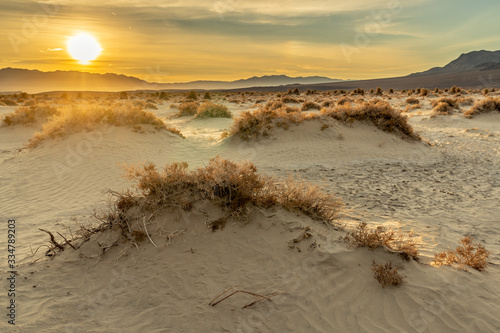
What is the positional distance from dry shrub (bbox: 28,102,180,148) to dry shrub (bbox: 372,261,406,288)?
14103 mm

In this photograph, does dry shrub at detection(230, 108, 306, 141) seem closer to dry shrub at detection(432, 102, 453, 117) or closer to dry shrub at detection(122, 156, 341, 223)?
dry shrub at detection(122, 156, 341, 223)

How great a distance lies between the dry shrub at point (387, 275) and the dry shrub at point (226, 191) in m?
1.55

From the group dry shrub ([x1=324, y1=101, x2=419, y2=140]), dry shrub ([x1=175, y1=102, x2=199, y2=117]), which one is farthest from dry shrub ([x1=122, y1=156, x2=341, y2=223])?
dry shrub ([x1=175, y1=102, x2=199, y2=117])

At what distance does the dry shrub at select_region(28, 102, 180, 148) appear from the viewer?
1458 centimetres

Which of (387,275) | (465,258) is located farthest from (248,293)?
(465,258)

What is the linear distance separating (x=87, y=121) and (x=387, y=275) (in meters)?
14.8

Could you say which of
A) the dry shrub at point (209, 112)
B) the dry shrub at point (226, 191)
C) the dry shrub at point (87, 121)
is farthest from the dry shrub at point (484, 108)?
the dry shrub at point (226, 191)

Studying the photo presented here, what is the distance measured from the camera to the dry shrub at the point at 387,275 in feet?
14.6

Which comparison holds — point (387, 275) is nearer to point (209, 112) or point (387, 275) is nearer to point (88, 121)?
point (88, 121)

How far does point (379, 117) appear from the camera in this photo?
53.8 feet

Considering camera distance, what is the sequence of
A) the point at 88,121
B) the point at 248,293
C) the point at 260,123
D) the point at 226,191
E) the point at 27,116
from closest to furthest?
the point at 248,293 < the point at 226,191 < the point at 88,121 < the point at 260,123 < the point at 27,116

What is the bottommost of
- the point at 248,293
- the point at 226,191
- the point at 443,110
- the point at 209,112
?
the point at 248,293

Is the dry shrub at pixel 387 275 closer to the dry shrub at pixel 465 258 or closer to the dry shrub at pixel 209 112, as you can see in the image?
the dry shrub at pixel 465 258

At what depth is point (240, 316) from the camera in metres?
4.15
